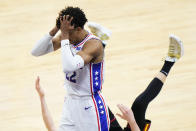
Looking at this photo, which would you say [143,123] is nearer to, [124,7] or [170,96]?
[170,96]

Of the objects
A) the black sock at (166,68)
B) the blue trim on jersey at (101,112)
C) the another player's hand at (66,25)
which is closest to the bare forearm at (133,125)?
the blue trim on jersey at (101,112)

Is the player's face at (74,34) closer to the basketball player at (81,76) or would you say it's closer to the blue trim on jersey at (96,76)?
the basketball player at (81,76)

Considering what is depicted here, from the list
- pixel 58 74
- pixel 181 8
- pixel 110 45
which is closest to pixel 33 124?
pixel 58 74

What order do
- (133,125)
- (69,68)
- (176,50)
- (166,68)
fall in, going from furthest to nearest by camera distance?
1. (176,50)
2. (166,68)
3. (69,68)
4. (133,125)

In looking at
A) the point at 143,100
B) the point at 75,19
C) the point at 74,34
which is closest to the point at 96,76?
the point at 74,34

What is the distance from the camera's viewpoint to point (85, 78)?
377cm

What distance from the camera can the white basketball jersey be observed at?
3.75 m

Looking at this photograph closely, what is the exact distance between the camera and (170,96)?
18.8 ft

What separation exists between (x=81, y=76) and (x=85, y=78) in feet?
0.12

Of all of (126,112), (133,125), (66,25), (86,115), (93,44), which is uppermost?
(66,25)

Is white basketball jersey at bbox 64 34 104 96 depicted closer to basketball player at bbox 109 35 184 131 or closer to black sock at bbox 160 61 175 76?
basketball player at bbox 109 35 184 131

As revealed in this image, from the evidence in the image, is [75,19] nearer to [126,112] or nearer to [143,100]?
[126,112]

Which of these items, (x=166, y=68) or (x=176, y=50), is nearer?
(x=166, y=68)

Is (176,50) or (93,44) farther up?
(93,44)
